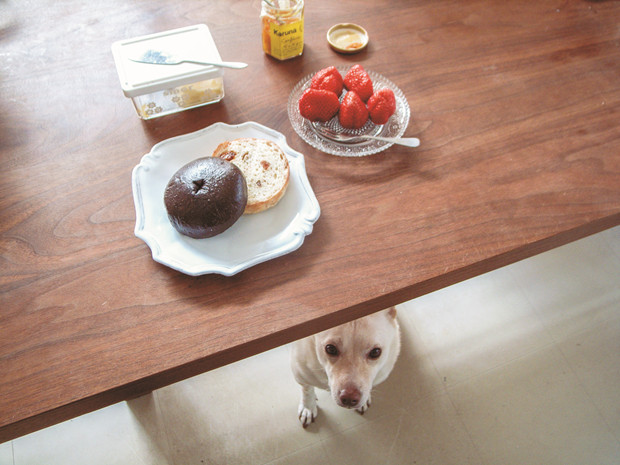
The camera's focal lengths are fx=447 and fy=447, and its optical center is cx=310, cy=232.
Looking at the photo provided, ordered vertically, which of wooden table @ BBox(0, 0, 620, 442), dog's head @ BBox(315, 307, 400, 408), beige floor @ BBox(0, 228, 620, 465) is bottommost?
beige floor @ BBox(0, 228, 620, 465)

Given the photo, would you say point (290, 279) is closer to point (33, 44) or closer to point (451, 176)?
point (451, 176)

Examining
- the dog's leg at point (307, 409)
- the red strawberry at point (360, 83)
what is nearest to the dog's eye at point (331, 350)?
the dog's leg at point (307, 409)

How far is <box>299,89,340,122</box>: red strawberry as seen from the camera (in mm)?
945

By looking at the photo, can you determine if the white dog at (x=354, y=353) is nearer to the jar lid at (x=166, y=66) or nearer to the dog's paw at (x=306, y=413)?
the dog's paw at (x=306, y=413)

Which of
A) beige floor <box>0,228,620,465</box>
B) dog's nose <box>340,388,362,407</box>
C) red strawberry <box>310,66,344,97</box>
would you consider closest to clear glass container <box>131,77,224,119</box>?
red strawberry <box>310,66,344,97</box>

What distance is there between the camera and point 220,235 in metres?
0.85

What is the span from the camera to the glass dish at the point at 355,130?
3.16 ft

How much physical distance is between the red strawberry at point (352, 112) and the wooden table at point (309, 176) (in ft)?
0.26

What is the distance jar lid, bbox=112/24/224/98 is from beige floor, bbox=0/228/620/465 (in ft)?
2.94

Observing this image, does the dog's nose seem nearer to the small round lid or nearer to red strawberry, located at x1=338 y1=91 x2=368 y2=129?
red strawberry, located at x1=338 y1=91 x2=368 y2=129

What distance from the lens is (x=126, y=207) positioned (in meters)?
0.88

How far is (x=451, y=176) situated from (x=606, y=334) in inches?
40.4

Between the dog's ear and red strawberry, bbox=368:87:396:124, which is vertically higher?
red strawberry, bbox=368:87:396:124

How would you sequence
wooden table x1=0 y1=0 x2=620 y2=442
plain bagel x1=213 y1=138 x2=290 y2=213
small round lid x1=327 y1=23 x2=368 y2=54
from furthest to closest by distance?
small round lid x1=327 y1=23 x2=368 y2=54 < plain bagel x1=213 y1=138 x2=290 y2=213 < wooden table x1=0 y1=0 x2=620 y2=442
